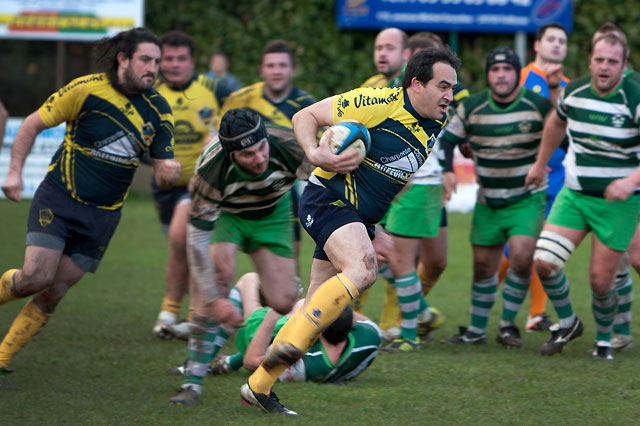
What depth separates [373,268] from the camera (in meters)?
4.40

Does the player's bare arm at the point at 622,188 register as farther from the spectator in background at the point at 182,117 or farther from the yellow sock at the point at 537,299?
the spectator in background at the point at 182,117

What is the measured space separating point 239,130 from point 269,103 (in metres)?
2.68

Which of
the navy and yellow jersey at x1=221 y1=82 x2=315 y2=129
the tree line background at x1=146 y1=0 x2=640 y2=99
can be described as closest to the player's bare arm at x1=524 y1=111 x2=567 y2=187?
the navy and yellow jersey at x1=221 y1=82 x2=315 y2=129

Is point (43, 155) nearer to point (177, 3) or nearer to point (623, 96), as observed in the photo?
point (177, 3)

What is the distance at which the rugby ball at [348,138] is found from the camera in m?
4.28

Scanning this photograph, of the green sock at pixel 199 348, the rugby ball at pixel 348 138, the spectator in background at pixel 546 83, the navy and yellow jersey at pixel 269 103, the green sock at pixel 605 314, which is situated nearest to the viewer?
the rugby ball at pixel 348 138

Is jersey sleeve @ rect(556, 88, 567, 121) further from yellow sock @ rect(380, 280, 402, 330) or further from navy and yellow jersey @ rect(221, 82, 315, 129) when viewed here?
navy and yellow jersey @ rect(221, 82, 315, 129)

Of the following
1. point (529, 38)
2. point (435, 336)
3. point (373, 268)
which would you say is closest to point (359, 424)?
point (373, 268)

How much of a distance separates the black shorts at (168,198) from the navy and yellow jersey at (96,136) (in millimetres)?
1698

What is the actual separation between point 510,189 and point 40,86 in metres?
13.6

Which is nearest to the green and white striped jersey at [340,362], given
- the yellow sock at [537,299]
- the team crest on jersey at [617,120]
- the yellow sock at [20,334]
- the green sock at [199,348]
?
the green sock at [199,348]

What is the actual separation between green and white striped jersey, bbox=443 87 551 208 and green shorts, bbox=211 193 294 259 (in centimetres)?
179

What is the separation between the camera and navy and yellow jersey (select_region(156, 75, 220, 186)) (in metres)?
7.38

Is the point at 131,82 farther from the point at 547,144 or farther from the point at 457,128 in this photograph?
the point at 547,144
